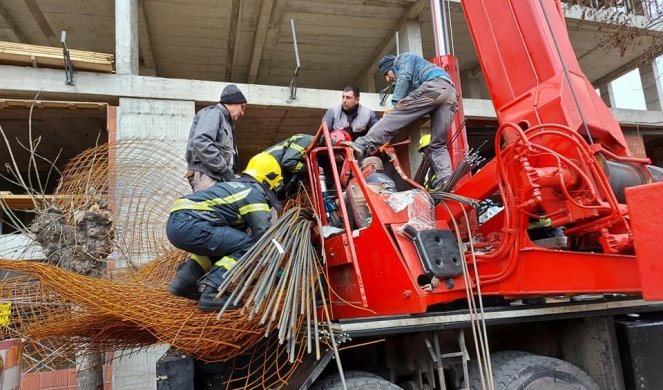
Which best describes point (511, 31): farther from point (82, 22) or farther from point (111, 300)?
point (82, 22)

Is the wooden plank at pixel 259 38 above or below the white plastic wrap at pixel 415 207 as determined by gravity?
above

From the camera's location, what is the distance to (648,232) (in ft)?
7.89

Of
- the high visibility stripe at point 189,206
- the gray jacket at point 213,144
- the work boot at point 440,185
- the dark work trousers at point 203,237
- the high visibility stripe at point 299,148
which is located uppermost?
the gray jacket at point 213,144

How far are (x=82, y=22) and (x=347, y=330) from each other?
30.8 feet

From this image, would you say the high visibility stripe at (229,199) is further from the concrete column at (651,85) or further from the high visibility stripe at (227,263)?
the concrete column at (651,85)

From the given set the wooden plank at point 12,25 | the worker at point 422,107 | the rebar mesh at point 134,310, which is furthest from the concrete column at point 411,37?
the wooden plank at point 12,25

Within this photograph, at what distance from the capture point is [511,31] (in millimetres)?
3535

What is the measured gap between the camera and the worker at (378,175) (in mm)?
3547

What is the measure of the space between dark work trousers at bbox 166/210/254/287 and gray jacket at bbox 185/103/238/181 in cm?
84

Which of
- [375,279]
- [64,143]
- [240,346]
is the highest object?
[64,143]

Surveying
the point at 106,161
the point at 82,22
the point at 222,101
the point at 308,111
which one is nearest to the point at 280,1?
the point at 308,111

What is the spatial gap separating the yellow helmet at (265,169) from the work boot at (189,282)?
83 cm

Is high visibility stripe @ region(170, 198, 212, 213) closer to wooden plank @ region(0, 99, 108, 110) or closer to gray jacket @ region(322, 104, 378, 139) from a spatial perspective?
gray jacket @ region(322, 104, 378, 139)

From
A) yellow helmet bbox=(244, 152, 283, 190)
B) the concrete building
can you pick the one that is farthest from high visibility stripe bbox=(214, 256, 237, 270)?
the concrete building
